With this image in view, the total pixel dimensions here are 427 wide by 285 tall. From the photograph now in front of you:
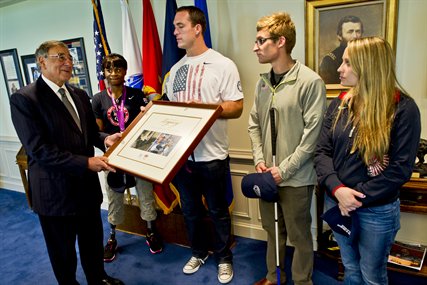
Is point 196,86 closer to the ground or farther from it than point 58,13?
closer to the ground

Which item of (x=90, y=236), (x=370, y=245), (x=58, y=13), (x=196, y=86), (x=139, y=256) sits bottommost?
(x=139, y=256)

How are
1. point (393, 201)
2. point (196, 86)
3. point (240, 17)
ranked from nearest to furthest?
point (393, 201)
point (196, 86)
point (240, 17)

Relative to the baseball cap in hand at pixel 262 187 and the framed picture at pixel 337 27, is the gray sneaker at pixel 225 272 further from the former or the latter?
the framed picture at pixel 337 27

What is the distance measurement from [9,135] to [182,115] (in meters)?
3.62

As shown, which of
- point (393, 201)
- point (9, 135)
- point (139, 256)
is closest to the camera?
point (393, 201)

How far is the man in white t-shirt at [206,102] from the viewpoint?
1.89 m

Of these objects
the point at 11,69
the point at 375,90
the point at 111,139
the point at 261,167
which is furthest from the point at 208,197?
the point at 11,69

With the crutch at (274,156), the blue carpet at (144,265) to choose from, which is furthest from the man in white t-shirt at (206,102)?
the crutch at (274,156)

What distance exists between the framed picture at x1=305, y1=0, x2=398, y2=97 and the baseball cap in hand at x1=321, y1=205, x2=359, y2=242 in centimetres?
98

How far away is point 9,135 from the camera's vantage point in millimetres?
4172

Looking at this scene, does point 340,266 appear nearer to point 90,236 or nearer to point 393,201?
point 393,201

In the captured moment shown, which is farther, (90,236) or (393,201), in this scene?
(90,236)

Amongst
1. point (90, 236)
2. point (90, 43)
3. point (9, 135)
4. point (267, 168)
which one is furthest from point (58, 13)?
point (267, 168)

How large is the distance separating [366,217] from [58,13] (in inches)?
137
